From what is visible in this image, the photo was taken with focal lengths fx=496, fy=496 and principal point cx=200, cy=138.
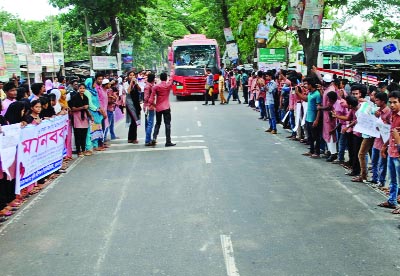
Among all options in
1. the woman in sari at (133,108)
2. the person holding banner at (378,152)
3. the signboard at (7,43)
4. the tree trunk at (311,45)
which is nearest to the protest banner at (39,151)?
the woman in sari at (133,108)

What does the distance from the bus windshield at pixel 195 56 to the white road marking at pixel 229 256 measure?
82.1ft

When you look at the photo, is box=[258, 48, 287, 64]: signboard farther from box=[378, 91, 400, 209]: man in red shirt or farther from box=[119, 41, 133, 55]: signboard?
box=[378, 91, 400, 209]: man in red shirt

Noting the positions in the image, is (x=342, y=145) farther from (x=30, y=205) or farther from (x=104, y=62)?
(x=104, y=62)

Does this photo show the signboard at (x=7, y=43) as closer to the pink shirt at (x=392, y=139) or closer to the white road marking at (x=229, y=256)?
the white road marking at (x=229, y=256)

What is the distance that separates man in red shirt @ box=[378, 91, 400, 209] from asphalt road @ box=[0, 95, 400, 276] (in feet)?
0.99

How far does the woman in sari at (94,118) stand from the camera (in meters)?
12.0

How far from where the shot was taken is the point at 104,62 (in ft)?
97.6

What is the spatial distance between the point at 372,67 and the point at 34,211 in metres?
15.7

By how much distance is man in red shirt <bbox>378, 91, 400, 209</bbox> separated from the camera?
6734 mm

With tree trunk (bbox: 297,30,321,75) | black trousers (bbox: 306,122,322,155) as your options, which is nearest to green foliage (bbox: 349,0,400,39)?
tree trunk (bbox: 297,30,321,75)

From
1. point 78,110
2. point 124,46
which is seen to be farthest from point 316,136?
point 124,46

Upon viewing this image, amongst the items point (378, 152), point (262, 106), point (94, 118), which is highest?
point (94, 118)

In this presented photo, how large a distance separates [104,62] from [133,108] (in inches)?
671

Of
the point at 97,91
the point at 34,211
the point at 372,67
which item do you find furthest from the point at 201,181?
the point at 372,67
